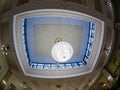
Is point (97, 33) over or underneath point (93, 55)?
over

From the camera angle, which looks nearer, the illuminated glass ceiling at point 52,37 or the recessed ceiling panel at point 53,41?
the recessed ceiling panel at point 53,41

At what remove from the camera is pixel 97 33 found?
7730 millimetres

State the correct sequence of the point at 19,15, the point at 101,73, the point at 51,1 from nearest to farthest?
the point at 51,1 < the point at 19,15 < the point at 101,73

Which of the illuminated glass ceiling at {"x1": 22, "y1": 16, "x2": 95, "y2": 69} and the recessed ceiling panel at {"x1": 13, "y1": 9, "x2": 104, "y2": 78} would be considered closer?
the recessed ceiling panel at {"x1": 13, "y1": 9, "x2": 104, "y2": 78}

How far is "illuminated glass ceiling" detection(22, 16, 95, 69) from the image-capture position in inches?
341

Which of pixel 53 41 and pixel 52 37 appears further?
pixel 53 41

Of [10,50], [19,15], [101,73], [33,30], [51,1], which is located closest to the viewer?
[51,1]

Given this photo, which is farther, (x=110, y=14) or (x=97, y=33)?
(x=97, y=33)

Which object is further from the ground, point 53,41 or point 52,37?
point 52,37

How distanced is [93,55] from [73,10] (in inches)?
96.7

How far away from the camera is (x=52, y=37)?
30.3 ft

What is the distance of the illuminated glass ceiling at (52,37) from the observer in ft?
28.4

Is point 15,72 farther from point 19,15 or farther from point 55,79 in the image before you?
point 19,15

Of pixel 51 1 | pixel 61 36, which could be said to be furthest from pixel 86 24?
pixel 51 1
